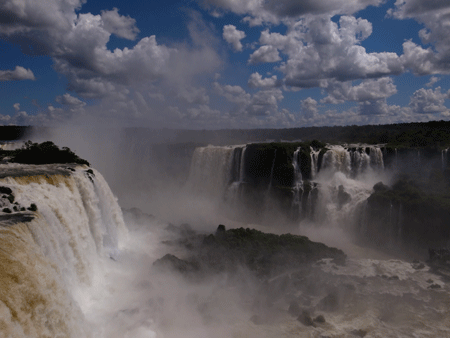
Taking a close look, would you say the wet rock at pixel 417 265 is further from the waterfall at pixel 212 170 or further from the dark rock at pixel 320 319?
the waterfall at pixel 212 170

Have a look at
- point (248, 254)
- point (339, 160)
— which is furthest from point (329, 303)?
point (339, 160)

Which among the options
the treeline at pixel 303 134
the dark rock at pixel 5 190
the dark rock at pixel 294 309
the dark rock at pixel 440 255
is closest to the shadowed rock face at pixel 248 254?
the dark rock at pixel 294 309

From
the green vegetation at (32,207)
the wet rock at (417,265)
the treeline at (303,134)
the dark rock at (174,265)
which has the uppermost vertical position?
the treeline at (303,134)

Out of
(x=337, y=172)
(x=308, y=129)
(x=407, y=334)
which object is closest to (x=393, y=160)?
(x=337, y=172)

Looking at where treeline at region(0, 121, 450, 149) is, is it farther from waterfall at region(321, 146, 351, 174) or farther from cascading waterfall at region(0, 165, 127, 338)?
cascading waterfall at region(0, 165, 127, 338)

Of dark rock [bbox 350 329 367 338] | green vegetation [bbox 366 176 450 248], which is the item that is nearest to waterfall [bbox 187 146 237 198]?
green vegetation [bbox 366 176 450 248]

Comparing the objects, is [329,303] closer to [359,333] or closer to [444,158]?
[359,333]

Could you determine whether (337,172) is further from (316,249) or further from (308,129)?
(308,129)
